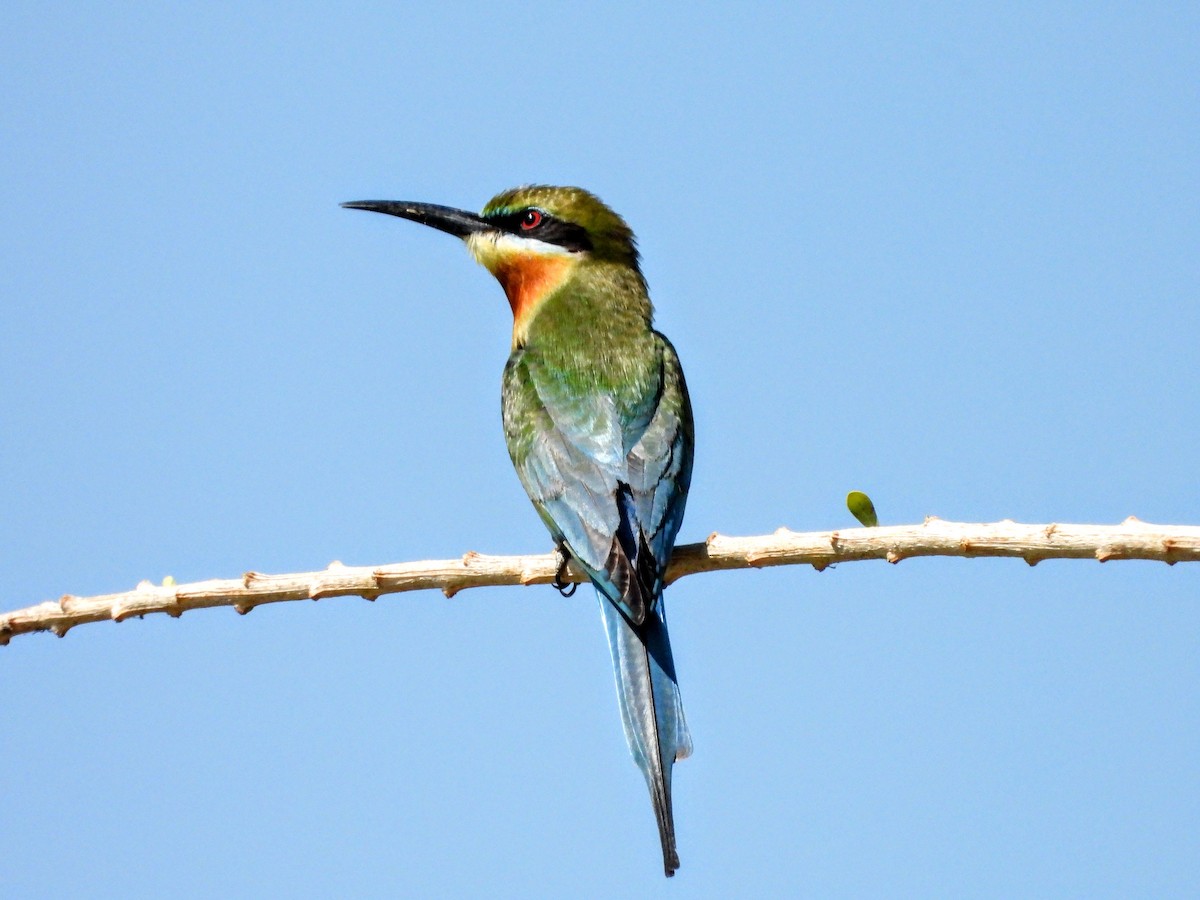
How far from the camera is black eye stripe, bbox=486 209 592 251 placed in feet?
18.5

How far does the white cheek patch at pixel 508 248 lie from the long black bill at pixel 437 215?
0.07 meters

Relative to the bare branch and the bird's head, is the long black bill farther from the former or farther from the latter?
the bare branch

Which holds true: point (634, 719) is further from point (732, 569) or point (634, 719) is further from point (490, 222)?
point (490, 222)

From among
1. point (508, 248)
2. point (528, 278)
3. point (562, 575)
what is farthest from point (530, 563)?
point (508, 248)

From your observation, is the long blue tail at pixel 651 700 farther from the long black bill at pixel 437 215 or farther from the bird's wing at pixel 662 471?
the long black bill at pixel 437 215

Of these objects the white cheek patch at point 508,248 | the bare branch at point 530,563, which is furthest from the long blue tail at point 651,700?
the white cheek patch at point 508,248

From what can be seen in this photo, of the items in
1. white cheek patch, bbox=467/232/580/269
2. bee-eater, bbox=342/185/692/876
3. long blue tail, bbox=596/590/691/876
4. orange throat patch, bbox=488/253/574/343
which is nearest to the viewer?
long blue tail, bbox=596/590/691/876

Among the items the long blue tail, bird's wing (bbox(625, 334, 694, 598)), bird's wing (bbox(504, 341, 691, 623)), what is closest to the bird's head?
bird's wing (bbox(504, 341, 691, 623))

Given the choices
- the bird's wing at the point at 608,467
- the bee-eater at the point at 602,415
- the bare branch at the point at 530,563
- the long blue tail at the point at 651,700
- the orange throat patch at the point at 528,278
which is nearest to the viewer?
the bare branch at the point at 530,563

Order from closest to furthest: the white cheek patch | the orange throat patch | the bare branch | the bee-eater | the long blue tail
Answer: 1. the bare branch
2. the long blue tail
3. the bee-eater
4. the orange throat patch
5. the white cheek patch

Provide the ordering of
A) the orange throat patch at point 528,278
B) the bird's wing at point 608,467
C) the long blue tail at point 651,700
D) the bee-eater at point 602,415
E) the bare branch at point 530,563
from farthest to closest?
the orange throat patch at point 528,278
the bird's wing at point 608,467
the bee-eater at point 602,415
the long blue tail at point 651,700
the bare branch at point 530,563

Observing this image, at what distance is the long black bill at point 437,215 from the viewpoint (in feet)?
19.1

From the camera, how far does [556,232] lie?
5641 mm

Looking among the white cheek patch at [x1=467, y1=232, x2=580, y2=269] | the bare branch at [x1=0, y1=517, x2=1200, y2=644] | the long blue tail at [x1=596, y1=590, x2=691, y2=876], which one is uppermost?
the white cheek patch at [x1=467, y1=232, x2=580, y2=269]
